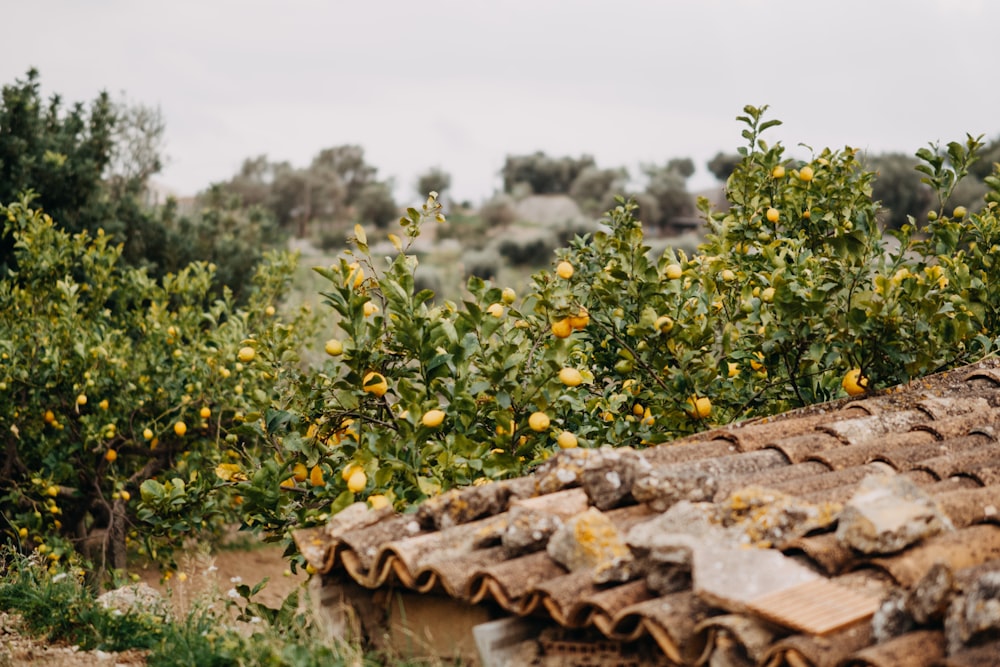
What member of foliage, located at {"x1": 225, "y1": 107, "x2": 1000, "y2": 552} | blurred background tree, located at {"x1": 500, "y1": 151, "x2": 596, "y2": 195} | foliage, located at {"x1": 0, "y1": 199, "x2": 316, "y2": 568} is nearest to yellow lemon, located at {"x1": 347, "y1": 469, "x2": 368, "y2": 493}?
foliage, located at {"x1": 225, "y1": 107, "x2": 1000, "y2": 552}

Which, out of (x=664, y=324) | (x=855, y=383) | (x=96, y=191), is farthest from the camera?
(x=96, y=191)

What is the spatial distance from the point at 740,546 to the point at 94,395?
19.4 ft

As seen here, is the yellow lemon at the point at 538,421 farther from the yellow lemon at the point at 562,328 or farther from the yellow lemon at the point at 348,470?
the yellow lemon at the point at 348,470

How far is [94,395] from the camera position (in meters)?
7.07

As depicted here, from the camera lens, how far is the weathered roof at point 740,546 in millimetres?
2074

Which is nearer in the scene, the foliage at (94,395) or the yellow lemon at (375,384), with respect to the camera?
the yellow lemon at (375,384)

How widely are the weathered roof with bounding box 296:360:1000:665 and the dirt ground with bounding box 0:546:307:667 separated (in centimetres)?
116

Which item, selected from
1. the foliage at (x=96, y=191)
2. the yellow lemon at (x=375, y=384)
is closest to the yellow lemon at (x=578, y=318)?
the yellow lemon at (x=375, y=384)

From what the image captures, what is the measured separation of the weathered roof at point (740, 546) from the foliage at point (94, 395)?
4.01m

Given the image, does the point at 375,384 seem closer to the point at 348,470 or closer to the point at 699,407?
the point at 348,470

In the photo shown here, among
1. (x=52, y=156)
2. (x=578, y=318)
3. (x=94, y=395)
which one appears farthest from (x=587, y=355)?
(x=52, y=156)

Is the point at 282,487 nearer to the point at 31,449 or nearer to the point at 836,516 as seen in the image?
the point at 836,516

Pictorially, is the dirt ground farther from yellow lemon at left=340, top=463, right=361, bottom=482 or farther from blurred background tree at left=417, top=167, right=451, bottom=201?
blurred background tree at left=417, top=167, right=451, bottom=201

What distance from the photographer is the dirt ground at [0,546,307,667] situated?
455 centimetres
